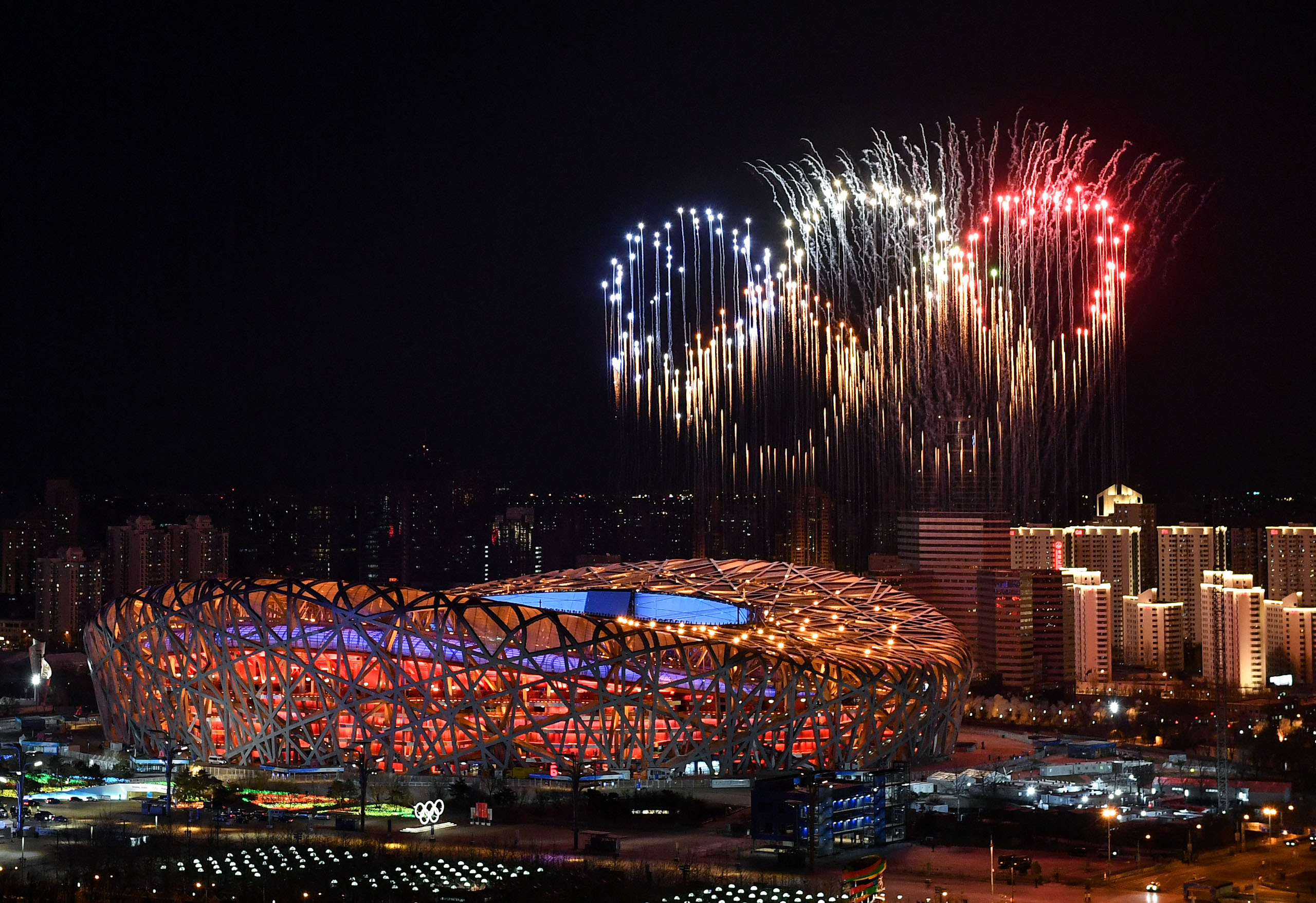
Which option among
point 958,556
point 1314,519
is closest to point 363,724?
point 958,556

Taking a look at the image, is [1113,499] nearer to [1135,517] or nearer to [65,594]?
[1135,517]

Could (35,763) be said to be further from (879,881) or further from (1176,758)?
(1176,758)

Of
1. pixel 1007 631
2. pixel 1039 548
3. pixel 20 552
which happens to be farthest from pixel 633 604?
pixel 20 552

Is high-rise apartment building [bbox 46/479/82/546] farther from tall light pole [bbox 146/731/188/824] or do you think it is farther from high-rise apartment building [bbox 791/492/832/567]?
tall light pole [bbox 146/731/188/824]

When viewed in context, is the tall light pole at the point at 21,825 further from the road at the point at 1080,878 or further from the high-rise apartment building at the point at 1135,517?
the high-rise apartment building at the point at 1135,517

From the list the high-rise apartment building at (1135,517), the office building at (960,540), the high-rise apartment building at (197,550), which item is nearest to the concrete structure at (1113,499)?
→ the high-rise apartment building at (1135,517)
